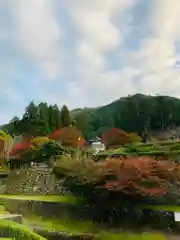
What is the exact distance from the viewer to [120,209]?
1529cm

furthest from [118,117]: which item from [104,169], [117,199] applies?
[117,199]

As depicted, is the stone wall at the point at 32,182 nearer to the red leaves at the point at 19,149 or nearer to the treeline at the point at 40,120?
the red leaves at the point at 19,149

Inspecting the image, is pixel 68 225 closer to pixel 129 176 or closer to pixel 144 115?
pixel 129 176

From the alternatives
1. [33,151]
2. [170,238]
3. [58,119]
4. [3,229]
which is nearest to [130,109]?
[58,119]

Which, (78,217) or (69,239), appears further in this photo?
(78,217)

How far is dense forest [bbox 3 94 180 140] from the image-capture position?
35.1 meters

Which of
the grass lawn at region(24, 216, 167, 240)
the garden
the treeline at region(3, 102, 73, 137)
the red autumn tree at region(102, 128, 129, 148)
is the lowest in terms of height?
the grass lawn at region(24, 216, 167, 240)

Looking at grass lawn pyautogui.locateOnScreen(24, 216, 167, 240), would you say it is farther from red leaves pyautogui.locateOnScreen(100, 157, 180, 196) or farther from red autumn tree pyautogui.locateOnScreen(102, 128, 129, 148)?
red autumn tree pyautogui.locateOnScreen(102, 128, 129, 148)

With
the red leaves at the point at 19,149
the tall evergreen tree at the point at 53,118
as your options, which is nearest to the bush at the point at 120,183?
the red leaves at the point at 19,149

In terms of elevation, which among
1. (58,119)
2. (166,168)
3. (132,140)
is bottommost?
(166,168)

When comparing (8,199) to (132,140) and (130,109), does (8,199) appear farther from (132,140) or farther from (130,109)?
(130,109)

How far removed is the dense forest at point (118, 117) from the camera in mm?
35125

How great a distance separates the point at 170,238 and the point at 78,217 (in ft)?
15.7

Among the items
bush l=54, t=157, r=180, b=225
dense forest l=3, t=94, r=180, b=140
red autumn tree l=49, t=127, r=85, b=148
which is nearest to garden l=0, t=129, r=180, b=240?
bush l=54, t=157, r=180, b=225
